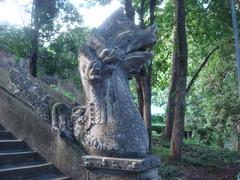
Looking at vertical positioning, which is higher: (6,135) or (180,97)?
(180,97)

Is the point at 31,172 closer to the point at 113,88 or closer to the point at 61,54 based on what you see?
the point at 113,88

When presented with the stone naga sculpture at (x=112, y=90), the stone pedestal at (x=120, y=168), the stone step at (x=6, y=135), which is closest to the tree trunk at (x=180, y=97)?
the stone step at (x=6, y=135)

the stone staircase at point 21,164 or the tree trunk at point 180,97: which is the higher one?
the tree trunk at point 180,97

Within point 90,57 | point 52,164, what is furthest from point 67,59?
point 90,57

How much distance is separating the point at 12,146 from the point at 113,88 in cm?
200

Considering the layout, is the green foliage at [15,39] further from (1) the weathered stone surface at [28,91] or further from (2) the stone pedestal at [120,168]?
(2) the stone pedestal at [120,168]

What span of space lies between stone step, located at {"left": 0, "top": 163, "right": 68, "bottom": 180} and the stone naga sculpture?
2.62 feet

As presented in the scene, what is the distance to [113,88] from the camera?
462 centimetres

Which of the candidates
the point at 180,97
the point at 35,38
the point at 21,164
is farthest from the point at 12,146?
the point at 180,97

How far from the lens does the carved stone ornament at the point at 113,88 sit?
445 cm

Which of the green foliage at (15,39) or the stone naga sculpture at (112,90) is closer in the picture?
the stone naga sculpture at (112,90)

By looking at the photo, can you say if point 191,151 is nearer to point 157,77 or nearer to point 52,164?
point 157,77

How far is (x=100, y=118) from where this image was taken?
4.59 meters

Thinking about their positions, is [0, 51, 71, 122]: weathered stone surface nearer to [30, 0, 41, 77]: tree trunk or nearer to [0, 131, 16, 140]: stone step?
[0, 131, 16, 140]: stone step
